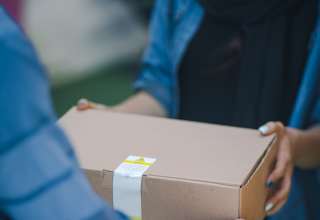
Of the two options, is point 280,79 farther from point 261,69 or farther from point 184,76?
point 184,76

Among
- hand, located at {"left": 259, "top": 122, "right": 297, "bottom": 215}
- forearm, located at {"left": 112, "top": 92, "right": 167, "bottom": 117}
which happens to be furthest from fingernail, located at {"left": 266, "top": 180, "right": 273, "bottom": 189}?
forearm, located at {"left": 112, "top": 92, "right": 167, "bottom": 117}

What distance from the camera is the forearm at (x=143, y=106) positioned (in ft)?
5.47

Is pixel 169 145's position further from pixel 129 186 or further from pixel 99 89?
pixel 99 89

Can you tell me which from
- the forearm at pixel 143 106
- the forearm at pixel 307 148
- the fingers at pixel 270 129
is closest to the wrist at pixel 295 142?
the forearm at pixel 307 148

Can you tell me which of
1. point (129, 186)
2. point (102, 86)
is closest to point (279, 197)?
point (129, 186)

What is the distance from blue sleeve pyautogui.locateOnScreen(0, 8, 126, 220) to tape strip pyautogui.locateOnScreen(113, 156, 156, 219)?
43cm

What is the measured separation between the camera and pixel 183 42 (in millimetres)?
1688

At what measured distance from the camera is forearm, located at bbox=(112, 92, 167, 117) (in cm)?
167

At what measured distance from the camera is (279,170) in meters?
1.28

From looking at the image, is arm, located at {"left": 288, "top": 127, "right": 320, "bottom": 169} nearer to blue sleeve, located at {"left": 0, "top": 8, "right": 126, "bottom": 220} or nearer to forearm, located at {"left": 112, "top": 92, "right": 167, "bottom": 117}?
forearm, located at {"left": 112, "top": 92, "right": 167, "bottom": 117}

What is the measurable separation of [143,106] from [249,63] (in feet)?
0.86

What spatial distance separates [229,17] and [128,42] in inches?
49.8

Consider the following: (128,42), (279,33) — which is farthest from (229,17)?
(128,42)

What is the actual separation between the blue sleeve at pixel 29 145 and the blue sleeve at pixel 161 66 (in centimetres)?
103
